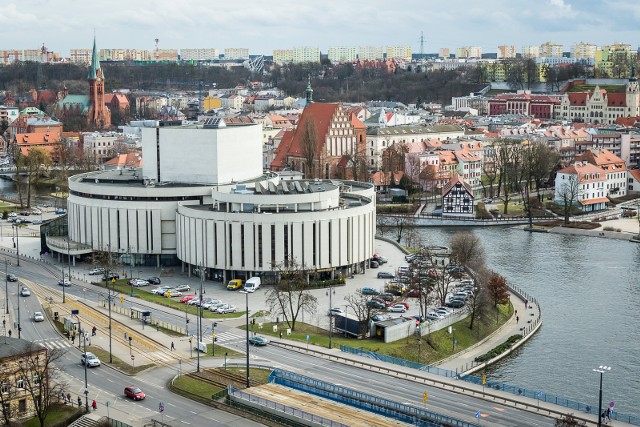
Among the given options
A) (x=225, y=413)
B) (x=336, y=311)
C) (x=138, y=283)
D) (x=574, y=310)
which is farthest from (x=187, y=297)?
(x=574, y=310)

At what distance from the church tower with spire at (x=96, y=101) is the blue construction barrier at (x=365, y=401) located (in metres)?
99.3

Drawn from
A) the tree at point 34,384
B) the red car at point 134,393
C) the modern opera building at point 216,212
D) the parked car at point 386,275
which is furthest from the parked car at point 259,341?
the parked car at point 386,275

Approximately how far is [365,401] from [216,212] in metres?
20.1

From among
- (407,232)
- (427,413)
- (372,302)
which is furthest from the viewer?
(407,232)

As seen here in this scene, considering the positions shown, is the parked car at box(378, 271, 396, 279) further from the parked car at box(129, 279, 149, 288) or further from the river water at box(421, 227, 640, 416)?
the parked car at box(129, 279, 149, 288)

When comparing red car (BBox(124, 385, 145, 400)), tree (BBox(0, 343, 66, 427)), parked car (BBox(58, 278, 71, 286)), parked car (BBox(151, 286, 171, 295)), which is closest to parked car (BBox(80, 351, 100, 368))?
tree (BBox(0, 343, 66, 427))

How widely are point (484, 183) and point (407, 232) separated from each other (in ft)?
74.8

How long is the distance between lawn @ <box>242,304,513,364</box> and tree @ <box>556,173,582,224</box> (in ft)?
103

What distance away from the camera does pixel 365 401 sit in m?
27.7

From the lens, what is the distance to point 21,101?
5915 inches

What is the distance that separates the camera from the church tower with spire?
124812 mm

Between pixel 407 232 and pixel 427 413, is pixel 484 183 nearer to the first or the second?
pixel 407 232

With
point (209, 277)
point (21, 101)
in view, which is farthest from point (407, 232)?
point (21, 101)

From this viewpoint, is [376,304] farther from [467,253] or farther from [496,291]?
[467,253]
